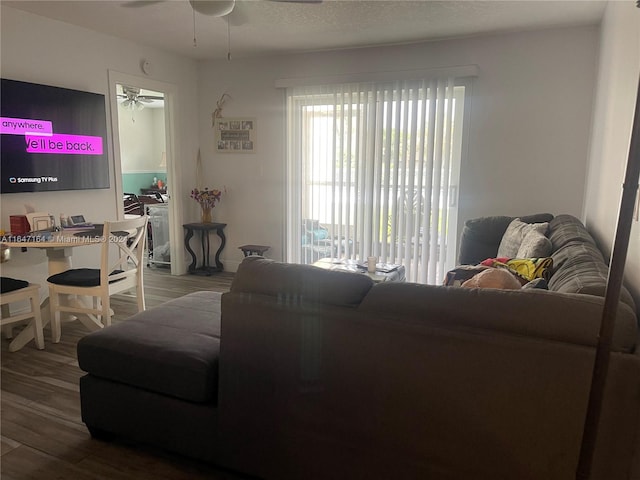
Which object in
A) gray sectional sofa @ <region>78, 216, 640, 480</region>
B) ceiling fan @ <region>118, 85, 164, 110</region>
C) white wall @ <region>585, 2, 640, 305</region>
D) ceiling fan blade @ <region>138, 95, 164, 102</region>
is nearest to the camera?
gray sectional sofa @ <region>78, 216, 640, 480</region>

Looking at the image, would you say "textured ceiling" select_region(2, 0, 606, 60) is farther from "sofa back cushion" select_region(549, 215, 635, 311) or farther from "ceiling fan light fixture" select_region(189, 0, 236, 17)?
"sofa back cushion" select_region(549, 215, 635, 311)

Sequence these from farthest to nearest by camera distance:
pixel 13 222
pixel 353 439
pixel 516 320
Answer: pixel 13 222, pixel 353 439, pixel 516 320

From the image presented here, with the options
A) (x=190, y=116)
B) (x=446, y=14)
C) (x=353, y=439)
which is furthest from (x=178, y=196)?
(x=353, y=439)

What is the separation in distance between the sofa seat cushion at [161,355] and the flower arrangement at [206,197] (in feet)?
10.5

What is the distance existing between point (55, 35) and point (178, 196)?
2053 millimetres

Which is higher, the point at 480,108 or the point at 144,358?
the point at 480,108

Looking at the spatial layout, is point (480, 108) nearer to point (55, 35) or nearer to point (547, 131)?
point (547, 131)

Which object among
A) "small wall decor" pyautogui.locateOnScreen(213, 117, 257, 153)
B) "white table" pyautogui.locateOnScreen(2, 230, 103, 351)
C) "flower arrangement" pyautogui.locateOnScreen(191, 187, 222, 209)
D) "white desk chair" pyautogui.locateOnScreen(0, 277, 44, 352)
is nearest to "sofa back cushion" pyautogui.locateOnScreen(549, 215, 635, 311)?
"white table" pyautogui.locateOnScreen(2, 230, 103, 351)

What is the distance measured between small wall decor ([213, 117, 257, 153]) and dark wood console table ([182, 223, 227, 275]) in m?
0.97

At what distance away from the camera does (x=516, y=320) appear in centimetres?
130

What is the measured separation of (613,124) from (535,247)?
0.87 metres

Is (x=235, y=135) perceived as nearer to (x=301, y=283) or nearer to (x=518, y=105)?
(x=518, y=105)

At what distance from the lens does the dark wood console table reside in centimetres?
527

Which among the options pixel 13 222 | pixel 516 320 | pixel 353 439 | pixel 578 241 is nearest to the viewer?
pixel 516 320
